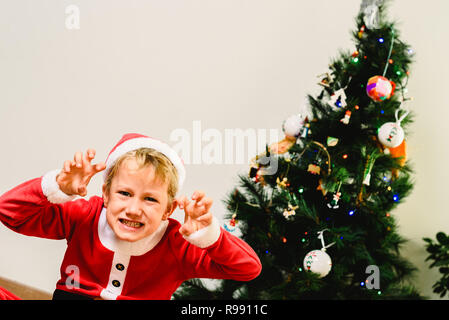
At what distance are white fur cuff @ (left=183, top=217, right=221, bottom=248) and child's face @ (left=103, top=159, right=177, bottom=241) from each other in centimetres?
8

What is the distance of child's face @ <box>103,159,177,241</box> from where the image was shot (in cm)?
80

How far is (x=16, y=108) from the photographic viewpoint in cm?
197

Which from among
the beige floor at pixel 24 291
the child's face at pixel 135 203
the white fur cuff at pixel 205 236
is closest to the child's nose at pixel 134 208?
the child's face at pixel 135 203

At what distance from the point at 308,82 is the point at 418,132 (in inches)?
19.7

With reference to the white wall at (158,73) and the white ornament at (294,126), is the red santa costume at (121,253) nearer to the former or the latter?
the white ornament at (294,126)

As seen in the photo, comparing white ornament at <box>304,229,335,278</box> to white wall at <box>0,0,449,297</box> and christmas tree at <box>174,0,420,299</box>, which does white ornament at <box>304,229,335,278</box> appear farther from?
white wall at <box>0,0,449,297</box>

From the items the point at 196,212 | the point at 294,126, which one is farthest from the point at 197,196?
the point at 294,126

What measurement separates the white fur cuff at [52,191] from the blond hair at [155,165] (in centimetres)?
9

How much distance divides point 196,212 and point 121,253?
0.21 m

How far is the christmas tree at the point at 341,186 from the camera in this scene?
4.31ft

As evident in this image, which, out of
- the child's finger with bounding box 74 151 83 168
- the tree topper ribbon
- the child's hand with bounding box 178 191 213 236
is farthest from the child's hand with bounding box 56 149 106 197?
the tree topper ribbon

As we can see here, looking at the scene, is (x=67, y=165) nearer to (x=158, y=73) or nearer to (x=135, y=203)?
(x=135, y=203)
